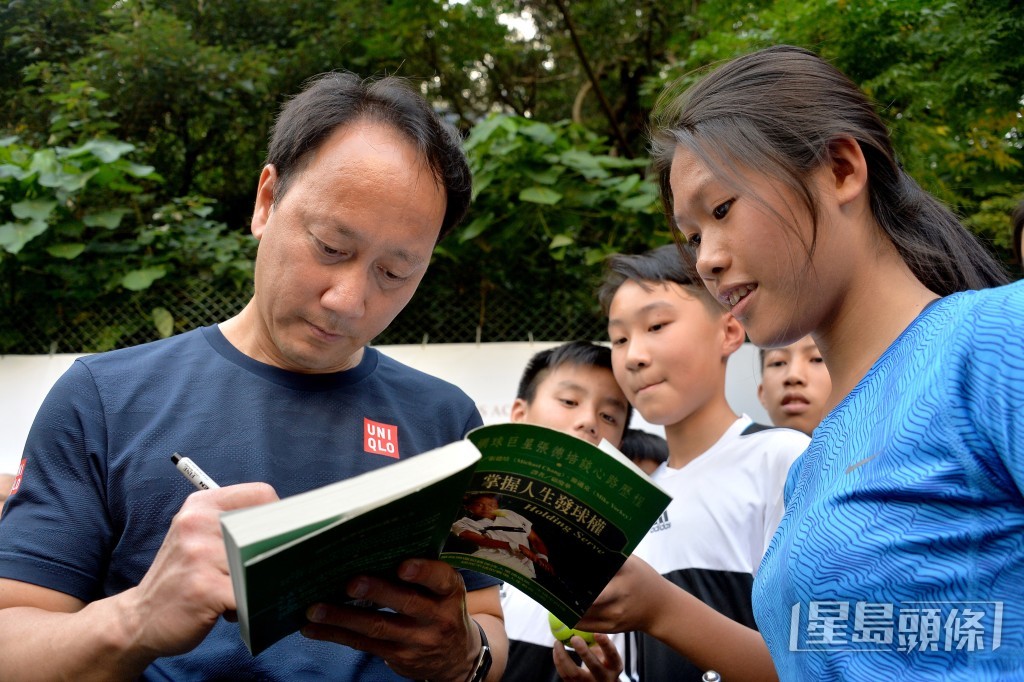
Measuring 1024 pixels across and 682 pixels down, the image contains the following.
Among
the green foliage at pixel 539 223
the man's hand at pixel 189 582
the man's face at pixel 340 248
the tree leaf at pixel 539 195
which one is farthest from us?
the green foliage at pixel 539 223

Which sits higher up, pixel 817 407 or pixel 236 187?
pixel 817 407

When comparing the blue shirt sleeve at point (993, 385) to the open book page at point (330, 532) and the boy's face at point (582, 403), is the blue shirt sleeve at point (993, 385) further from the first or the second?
the boy's face at point (582, 403)

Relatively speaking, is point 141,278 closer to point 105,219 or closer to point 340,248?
point 105,219

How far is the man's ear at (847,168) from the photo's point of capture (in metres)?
1.13

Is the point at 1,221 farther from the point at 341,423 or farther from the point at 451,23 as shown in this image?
the point at 341,423

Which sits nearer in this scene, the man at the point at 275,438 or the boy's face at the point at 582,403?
the man at the point at 275,438

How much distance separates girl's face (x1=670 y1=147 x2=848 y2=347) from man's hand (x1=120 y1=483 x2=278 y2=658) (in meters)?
0.69

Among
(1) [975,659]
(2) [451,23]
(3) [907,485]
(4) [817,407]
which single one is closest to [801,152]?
(3) [907,485]

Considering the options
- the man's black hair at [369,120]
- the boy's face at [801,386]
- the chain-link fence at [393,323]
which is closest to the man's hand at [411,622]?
the man's black hair at [369,120]

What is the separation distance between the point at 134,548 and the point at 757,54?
48.1 inches

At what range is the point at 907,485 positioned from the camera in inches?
34.3

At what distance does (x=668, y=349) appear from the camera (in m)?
2.33

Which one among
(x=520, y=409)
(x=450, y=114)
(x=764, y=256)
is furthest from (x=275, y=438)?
(x=450, y=114)

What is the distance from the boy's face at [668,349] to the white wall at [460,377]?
63.7 inches
